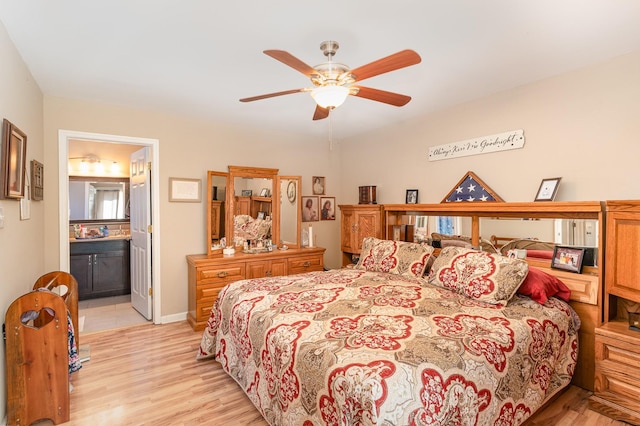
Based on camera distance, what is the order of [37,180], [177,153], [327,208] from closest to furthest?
[37,180], [177,153], [327,208]

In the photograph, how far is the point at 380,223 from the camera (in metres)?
4.06

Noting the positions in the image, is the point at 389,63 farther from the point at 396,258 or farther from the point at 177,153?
the point at 177,153

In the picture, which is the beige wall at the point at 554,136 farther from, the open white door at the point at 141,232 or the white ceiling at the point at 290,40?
the open white door at the point at 141,232

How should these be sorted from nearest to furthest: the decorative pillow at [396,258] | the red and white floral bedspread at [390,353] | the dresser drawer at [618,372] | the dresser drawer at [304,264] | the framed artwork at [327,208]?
1. the red and white floral bedspread at [390,353]
2. the dresser drawer at [618,372]
3. the decorative pillow at [396,258]
4. the dresser drawer at [304,264]
5. the framed artwork at [327,208]

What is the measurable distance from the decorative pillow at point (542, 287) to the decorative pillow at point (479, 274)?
11cm

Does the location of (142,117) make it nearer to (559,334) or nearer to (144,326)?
(144,326)

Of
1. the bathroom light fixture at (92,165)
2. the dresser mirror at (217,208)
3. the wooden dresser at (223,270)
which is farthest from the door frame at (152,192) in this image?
the bathroom light fixture at (92,165)

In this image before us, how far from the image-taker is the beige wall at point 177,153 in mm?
3242

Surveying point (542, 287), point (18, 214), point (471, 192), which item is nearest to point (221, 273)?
point (18, 214)

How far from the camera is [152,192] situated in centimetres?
378

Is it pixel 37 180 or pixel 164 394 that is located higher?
pixel 37 180

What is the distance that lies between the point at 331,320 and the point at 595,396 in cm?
188

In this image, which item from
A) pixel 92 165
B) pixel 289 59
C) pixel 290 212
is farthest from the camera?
pixel 92 165

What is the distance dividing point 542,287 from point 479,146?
1511 mm
